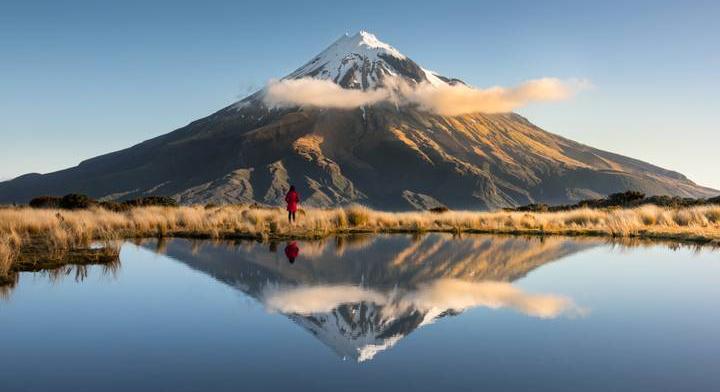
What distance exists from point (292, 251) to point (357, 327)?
8638 millimetres

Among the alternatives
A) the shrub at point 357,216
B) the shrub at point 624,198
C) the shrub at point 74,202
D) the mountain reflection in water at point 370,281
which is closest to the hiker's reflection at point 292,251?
the mountain reflection in water at point 370,281

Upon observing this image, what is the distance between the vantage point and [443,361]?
574 centimetres

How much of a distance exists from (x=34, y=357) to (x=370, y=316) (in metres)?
3.67

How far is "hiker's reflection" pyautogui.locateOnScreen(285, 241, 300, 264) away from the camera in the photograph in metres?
13.9

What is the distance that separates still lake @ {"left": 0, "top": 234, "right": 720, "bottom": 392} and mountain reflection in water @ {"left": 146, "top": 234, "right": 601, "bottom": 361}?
0.04 metres

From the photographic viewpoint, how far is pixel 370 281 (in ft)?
35.2

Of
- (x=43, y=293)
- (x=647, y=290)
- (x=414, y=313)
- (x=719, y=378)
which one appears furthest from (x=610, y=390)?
(x=43, y=293)

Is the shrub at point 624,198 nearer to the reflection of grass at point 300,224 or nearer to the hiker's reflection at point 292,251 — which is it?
the reflection of grass at point 300,224

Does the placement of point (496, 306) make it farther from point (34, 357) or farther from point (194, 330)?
point (34, 357)

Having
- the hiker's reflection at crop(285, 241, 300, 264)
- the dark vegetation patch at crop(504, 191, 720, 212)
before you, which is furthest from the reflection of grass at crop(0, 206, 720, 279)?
the dark vegetation patch at crop(504, 191, 720, 212)

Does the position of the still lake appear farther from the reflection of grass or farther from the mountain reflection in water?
the reflection of grass

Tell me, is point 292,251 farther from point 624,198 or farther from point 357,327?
point 624,198

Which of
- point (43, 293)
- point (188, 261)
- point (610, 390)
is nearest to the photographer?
point (610, 390)

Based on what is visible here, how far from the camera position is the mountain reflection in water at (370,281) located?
24.2 feet
